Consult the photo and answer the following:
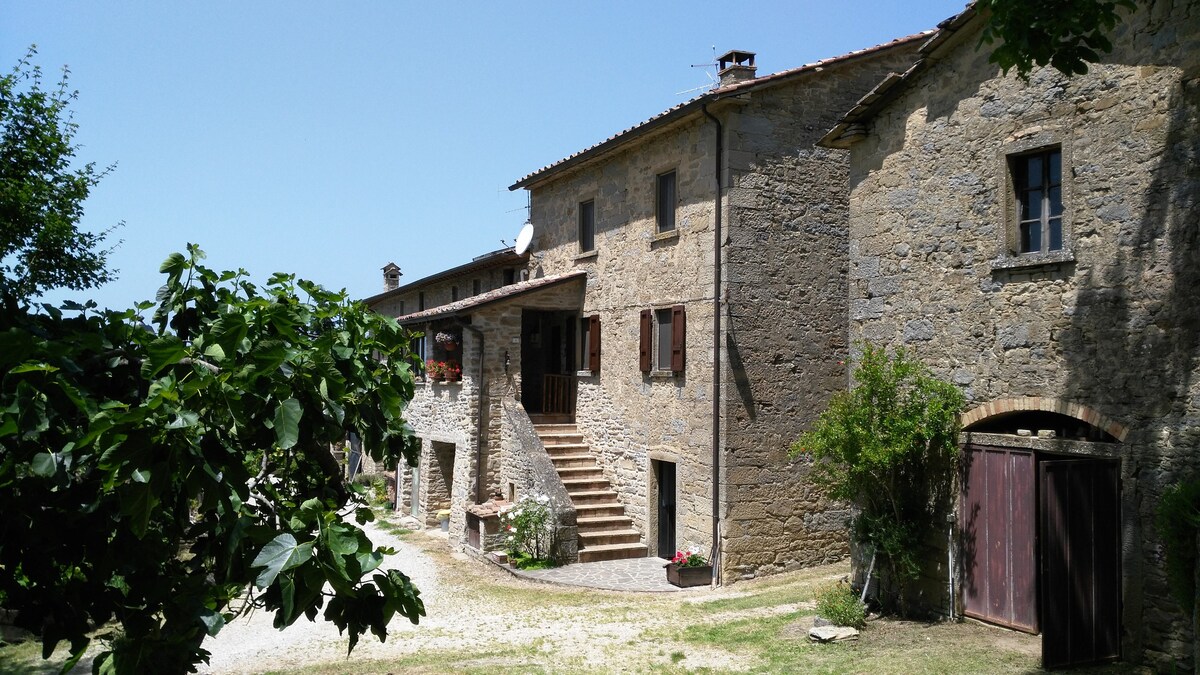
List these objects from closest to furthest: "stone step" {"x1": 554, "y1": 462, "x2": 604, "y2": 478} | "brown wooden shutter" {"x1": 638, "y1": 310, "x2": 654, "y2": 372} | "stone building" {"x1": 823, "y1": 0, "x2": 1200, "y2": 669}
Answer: "stone building" {"x1": 823, "y1": 0, "x2": 1200, "y2": 669} < "brown wooden shutter" {"x1": 638, "y1": 310, "x2": 654, "y2": 372} < "stone step" {"x1": 554, "y1": 462, "x2": 604, "y2": 478}

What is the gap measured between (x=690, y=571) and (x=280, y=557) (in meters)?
10.5

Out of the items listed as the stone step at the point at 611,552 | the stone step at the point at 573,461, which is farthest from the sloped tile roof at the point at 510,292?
the stone step at the point at 611,552

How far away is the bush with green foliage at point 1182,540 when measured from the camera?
260 inches

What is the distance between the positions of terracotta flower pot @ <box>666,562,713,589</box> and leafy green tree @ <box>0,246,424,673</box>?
30.4 ft

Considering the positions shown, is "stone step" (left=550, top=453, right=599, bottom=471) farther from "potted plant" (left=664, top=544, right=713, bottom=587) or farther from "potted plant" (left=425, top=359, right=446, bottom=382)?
"potted plant" (left=664, top=544, right=713, bottom=587)

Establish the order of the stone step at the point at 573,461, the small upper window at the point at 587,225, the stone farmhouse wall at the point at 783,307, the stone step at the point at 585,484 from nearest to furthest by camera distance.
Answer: the stone farmhouse wall at the point at 783,307, the stone step at the point at 585,484, the stone step at the point at 573,461, the small upper window at the point at 587,225

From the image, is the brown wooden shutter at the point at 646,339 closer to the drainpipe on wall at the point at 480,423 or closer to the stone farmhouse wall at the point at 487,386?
the stone farmhouse wall at the point at 487,386

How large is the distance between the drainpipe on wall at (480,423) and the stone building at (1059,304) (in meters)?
8.73

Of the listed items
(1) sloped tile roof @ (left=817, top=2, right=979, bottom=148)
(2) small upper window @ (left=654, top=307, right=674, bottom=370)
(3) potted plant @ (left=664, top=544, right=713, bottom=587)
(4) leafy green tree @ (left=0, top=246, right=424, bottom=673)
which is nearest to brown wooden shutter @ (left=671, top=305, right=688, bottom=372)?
(2) small upper window @ (left=654, top=307, right=674, bottom=370)

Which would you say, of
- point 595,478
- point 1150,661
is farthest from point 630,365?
point 1150,661

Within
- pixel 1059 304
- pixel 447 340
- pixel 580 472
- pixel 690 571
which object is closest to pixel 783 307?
pixel 690 571

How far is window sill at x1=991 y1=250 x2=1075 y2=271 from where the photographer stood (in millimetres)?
7988

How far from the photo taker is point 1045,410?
8156mm

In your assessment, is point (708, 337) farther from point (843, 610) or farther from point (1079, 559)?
point (1079, 559)
